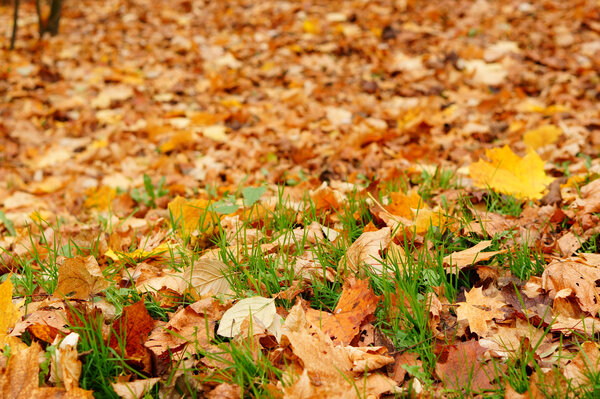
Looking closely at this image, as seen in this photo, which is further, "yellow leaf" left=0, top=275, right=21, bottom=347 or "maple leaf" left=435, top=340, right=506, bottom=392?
"yellow leaf" left=0, top=275, right=21, bottom=347

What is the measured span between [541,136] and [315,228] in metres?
2.06

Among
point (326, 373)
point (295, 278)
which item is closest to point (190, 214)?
point (295, 278)

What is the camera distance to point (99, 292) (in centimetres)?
174

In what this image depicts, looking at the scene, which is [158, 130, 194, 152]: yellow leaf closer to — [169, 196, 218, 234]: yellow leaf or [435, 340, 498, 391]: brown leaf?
[169, 196, 218, 234]: yellow leaf

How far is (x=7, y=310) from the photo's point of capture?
1.55 m

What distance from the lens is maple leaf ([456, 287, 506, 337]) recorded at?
4.92 ft

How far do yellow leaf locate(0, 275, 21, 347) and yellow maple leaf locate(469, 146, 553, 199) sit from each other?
6.34 ft

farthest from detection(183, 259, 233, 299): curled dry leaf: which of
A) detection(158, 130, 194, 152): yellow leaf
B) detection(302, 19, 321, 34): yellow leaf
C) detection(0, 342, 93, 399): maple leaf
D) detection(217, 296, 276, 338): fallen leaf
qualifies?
detection(302, 19, 321, 34): yellow leaf

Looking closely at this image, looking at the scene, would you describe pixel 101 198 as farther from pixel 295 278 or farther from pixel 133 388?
pixel 133 388

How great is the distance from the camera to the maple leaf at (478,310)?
1500 millimetres

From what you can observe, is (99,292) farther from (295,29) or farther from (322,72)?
(295,29)

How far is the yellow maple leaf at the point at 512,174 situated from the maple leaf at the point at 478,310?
814 millimetres

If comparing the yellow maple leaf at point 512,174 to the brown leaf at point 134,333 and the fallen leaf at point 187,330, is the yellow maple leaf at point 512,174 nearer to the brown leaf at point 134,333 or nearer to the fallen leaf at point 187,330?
the fallen leaf at point 187,330

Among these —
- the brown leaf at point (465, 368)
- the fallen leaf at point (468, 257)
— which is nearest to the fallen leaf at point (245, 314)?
the brown leaf at point (465, 368)
